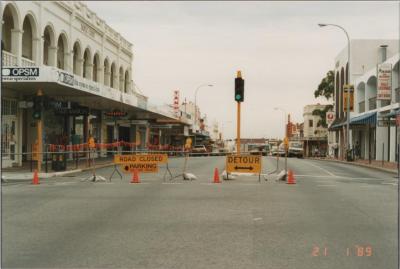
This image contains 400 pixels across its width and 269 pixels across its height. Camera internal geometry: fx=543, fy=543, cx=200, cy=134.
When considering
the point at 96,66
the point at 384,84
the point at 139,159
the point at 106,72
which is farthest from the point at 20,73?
the point at 384,84

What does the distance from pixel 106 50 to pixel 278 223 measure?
35.6m

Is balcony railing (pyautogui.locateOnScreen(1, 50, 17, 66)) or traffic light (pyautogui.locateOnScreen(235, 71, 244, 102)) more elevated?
balcony railing (pyautogui.locateOnScreen(1, 50, 17, 66))

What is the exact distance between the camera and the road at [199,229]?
274 inches

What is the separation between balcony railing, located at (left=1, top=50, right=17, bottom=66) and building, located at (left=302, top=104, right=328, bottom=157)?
58.9m

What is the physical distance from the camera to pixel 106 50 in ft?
142

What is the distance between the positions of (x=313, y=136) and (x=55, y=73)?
3118 inches

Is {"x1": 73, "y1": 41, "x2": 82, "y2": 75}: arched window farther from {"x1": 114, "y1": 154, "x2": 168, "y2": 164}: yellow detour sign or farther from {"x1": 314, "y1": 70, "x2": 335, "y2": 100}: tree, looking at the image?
{"x1": 314, "y1": 70, "x2": 335, "y2": 100}: tree

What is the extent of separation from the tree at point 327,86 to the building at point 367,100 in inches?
400

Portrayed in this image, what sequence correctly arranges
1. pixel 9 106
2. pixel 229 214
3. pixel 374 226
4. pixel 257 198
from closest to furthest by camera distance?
pixel 374 226 → pixel 229 214 → pixel 257 198 → pixel 9 106

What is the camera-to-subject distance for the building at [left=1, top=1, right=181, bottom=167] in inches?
1009

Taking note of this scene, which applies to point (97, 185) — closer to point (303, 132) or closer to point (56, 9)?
point (56, 9)

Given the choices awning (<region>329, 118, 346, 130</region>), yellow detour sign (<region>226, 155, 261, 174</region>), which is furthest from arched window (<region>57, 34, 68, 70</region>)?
awning (<region>329, 118, 346, 130</region>)

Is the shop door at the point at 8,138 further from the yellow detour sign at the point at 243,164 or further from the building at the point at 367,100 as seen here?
the building at the point at 367,100

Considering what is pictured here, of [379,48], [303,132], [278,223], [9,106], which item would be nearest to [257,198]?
[278,223]
